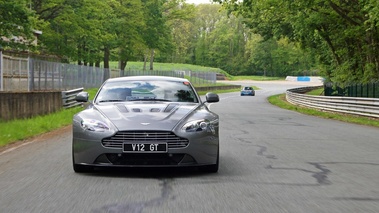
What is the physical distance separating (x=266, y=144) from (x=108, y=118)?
5.46 meters

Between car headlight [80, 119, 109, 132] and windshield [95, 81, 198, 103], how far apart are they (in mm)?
1100

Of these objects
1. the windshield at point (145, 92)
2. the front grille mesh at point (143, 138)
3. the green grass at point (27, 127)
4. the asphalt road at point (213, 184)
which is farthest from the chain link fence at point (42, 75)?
the front grille mesh at point (143, 138)

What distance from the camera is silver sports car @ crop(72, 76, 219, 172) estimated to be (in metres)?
7.00

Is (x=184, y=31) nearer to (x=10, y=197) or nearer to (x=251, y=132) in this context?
(x=251, y=132)

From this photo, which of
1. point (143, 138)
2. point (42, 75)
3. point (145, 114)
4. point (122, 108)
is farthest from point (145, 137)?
point (42, 75)

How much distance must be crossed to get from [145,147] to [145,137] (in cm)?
13

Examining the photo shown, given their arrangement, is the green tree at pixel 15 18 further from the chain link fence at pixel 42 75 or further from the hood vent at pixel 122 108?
the hood vent at pixel 122 108

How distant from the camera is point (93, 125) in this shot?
7238 millimetres

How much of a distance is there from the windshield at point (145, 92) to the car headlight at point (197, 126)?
1.07 m

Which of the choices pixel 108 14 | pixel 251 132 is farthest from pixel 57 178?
pixel 108 14

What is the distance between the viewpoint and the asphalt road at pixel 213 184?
5.57 metres

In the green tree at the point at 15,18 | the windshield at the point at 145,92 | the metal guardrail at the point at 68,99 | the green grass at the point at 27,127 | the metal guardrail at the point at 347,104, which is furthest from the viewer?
the green tree at the point at 15,18

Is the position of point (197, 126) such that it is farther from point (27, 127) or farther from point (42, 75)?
point (42, 75)

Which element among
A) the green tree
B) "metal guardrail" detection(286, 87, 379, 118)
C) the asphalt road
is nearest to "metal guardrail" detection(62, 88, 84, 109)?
the green tree
